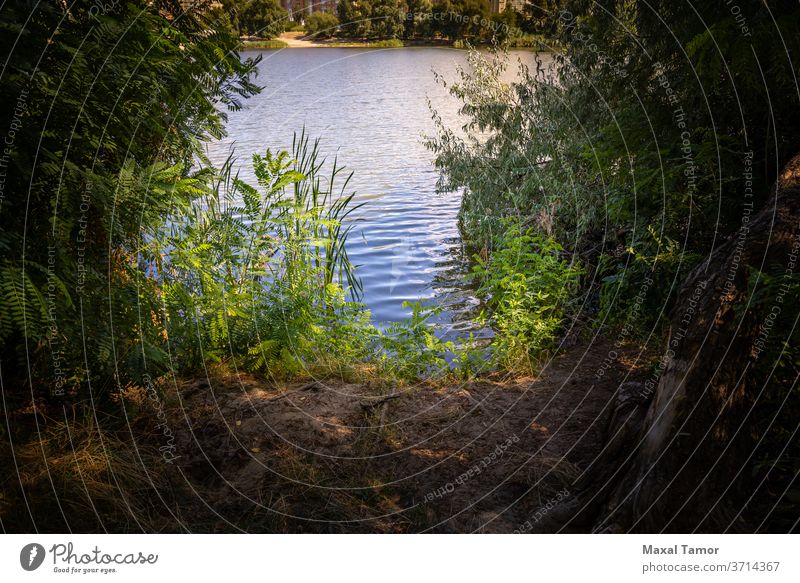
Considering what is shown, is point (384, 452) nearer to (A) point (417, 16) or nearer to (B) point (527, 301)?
(B) point (527, 301)

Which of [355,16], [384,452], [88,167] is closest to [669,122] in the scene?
[384,452]

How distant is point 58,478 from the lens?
300cm

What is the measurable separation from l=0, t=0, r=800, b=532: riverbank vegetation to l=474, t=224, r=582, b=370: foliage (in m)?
0.04

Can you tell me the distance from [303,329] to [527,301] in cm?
214

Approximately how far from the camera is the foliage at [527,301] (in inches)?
219

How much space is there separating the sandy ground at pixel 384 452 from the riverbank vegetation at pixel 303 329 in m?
0.02

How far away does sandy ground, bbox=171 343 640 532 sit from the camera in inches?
123

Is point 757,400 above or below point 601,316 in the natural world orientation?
above

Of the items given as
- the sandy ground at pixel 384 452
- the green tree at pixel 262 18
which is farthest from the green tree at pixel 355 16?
the sandy ground at pixel 384 452

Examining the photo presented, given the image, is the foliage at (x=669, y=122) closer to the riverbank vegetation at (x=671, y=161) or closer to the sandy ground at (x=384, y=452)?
the riverbank vegetation at (x=671, y=161)

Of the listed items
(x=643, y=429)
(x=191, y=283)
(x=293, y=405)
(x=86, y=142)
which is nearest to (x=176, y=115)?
(x=86, y=142)

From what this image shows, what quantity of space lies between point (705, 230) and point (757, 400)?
88.8 inches
